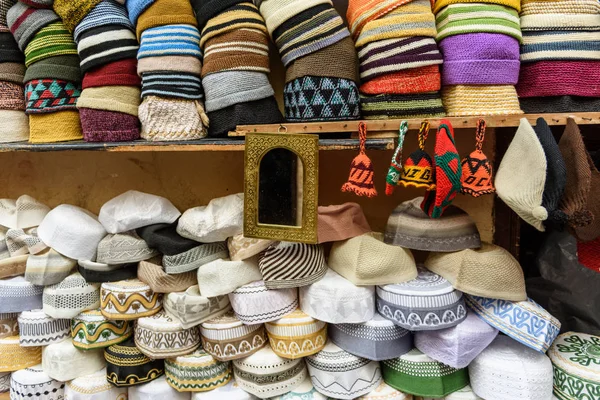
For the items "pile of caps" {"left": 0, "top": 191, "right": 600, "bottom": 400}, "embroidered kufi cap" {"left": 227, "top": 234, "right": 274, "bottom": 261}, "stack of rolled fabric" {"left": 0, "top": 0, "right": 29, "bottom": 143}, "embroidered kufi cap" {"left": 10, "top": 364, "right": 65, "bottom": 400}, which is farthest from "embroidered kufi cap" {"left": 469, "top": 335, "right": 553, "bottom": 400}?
"stack of rolled fabric" {"left": 0, "top": 0, "right": 29, "bottom": 143}

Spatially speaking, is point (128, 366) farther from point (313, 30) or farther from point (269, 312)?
point (313, 30)

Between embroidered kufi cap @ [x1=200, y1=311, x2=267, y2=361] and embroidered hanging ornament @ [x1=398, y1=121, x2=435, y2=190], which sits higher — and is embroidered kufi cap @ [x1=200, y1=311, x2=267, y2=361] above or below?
below

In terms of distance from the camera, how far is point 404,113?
0.98m

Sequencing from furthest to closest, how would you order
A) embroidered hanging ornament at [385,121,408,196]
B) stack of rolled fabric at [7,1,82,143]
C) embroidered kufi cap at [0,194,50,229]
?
embroidered kufi cap at [0,194,50,229] < stack of rolled fabric at [7,1,82,143] < embroidered hanging ornament at [385,121,408,196]

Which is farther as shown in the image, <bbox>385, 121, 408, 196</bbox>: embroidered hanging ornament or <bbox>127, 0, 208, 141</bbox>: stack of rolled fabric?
<bbox>127, 0, 208, 141</bbox>: stack of rolled fabric

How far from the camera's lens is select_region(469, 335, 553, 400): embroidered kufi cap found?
94 cm

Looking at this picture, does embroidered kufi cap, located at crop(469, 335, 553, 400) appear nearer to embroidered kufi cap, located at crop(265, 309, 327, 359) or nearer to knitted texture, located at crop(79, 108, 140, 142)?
embroidered kufi cap, located at crop(265, 309, 327, 359)

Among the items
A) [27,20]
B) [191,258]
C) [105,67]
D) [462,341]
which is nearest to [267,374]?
[191,258]

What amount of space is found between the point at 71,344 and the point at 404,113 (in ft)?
3.83

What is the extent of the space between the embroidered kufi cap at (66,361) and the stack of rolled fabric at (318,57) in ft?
3.16

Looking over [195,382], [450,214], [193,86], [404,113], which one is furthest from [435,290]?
[193,86]

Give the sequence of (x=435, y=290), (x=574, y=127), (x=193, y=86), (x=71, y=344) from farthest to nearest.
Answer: (x=71, y=344)
(x=193, y=86)
(x=435, y=290)
(x=574, y=127)

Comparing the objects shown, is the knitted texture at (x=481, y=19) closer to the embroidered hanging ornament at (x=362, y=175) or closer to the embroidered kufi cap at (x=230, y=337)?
the embroidered hanging ornament at (x=362, y=175)

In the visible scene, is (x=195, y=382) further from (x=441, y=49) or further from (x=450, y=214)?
(x=441, y=49)
